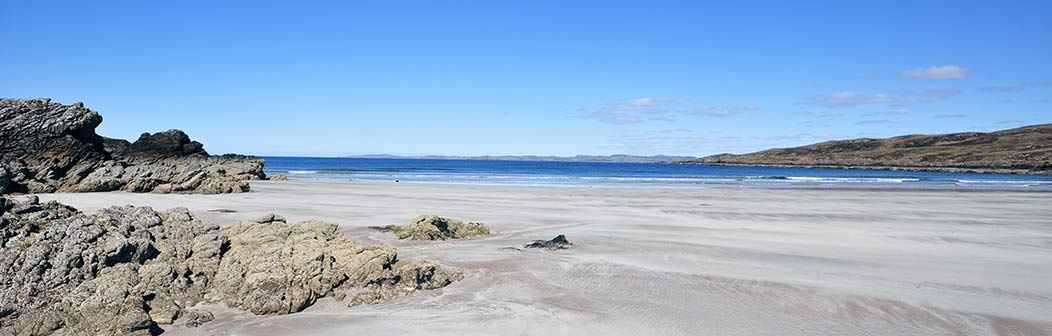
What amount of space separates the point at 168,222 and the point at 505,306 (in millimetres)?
5462

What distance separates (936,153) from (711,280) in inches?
5657

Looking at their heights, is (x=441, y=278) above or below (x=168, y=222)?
below

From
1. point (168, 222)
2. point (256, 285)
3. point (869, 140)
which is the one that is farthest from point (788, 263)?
point (869, 140)

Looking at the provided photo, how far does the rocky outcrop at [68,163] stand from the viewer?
25.5m

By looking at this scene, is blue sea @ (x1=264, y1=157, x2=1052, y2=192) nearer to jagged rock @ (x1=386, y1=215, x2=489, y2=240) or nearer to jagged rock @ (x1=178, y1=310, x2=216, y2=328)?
jagged rock @ (x1=386, y1=215, x2=489, y2=240)

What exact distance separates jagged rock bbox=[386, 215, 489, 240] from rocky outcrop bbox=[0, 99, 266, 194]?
15.9 meters

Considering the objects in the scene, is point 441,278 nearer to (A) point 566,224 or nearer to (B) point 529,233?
(B) point 529,233

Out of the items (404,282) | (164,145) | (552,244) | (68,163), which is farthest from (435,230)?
(164,145)

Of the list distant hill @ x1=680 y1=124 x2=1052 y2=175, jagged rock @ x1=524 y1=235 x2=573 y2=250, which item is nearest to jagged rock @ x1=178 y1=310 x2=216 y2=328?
jagged rock @ x1=524 y1=235 x2=573 y2=250

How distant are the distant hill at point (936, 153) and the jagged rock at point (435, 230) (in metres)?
93.3

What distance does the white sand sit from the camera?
23.5 feet

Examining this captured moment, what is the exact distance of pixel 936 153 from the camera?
129375 millimetres

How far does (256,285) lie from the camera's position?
7.67 meters

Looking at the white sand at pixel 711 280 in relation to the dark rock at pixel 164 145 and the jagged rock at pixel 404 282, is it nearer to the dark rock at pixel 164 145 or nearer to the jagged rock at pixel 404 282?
the jagged rock at pixel 404 282
